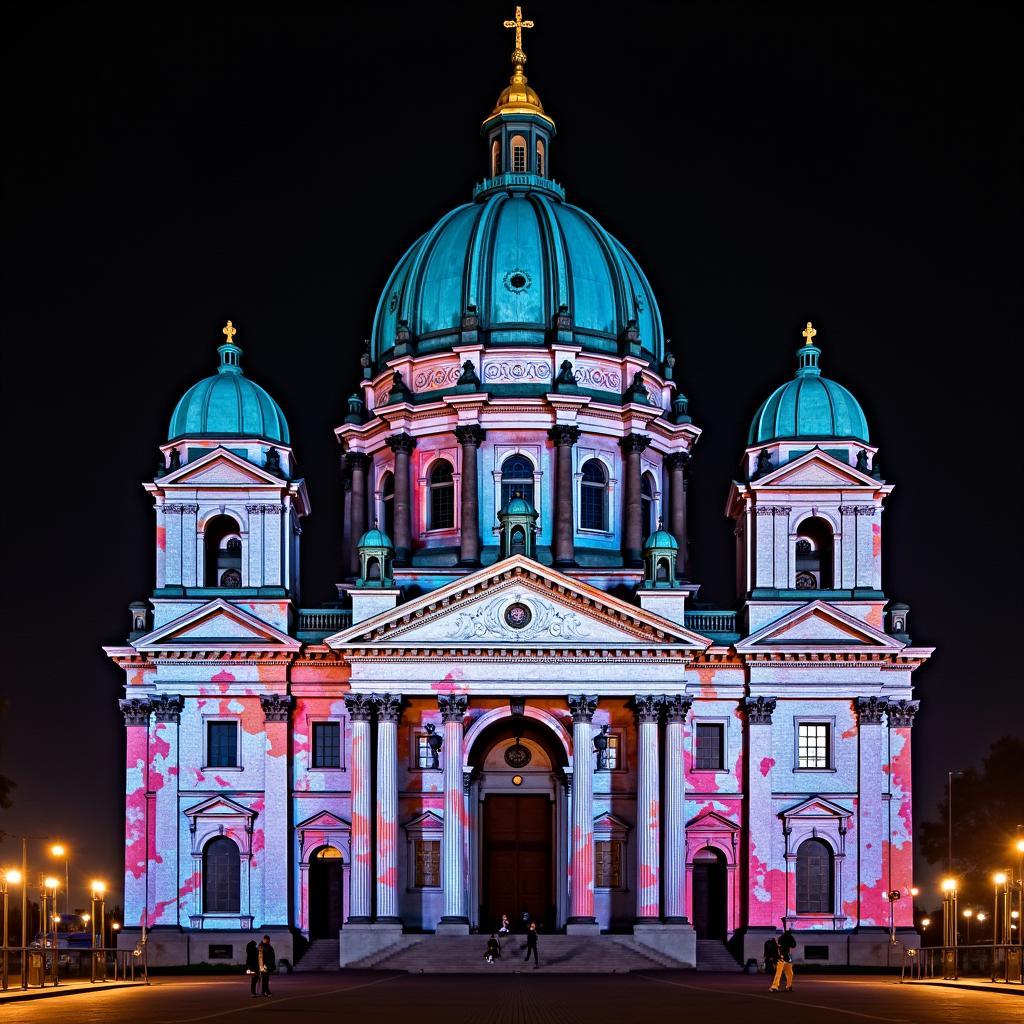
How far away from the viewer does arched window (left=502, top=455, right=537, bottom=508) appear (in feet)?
305

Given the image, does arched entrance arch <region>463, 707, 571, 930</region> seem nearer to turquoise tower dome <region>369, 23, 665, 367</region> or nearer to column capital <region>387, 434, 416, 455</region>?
column capital <region>387, 434, 416, 455</region>

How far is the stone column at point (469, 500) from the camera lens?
297 ft

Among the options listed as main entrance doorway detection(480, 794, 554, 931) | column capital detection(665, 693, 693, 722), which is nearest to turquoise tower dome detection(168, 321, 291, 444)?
main entrance doorway detection(480, 794, 554, 931)

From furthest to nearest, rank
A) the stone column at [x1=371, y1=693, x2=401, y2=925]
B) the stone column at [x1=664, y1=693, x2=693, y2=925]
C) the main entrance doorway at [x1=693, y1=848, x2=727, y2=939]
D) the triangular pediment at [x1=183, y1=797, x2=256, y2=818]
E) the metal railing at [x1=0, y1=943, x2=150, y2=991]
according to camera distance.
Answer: the main entrance doorway at [x1=693, y1=848, x2=727, y2=939] < the triangular pediment at [x1=183, y1=797, x2=256, y2=818] < the stone column at [x1=664, y1=693, x2=693, y2=925] < the stone column at [x1=371, y1=693, x2=401, y2=925] < the metal railing at [x1=0, y1=943, x2=150, y2=991]

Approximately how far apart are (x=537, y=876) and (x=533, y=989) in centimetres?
2648

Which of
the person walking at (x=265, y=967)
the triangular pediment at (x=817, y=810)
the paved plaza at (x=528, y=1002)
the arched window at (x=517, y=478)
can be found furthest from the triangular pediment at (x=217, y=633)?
the person walking at (x=265, y=967)

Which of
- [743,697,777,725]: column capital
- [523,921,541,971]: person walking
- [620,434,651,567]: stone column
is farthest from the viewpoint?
[620,434,651,567]: stone column

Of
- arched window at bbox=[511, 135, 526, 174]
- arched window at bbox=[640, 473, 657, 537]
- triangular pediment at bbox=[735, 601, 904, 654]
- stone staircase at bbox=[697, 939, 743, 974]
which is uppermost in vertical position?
arched window at bbox=[511, 135, 526, 174]

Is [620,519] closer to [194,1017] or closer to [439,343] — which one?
[439,343]

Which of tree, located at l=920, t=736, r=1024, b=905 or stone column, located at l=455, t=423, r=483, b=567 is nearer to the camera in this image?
stone column, located at l=455, t=423, r=483, b=567

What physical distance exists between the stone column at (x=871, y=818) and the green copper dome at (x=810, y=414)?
11.9 m

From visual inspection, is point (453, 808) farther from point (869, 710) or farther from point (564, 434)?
point (564, 434)

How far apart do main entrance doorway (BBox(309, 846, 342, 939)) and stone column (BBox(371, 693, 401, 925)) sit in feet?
17.5

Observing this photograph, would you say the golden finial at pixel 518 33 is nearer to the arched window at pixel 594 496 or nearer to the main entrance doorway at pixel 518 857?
the arched window at pixel 594 496
